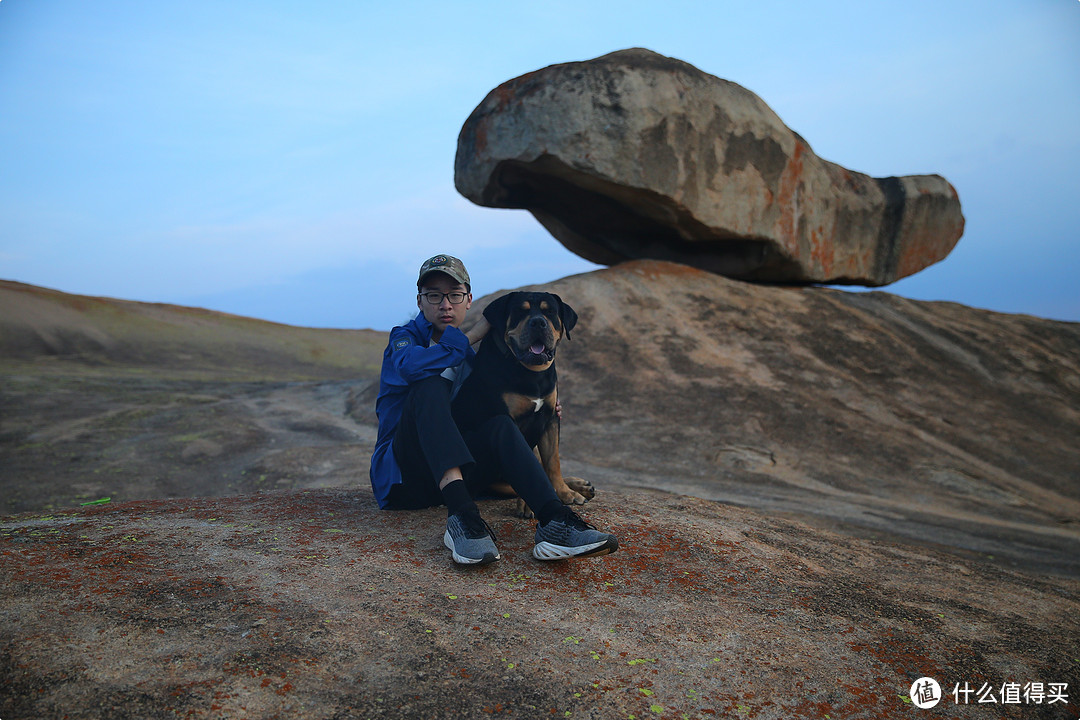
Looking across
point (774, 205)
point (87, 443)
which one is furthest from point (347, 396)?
point (774, 205)

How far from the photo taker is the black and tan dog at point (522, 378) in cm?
394

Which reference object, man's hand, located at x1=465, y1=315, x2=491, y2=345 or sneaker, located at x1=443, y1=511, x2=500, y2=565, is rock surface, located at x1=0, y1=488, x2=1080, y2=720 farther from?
man's hand, located at x1=465, y1=315, x2=491, y2=345

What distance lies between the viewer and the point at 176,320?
2516 cm

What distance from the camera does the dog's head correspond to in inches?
156

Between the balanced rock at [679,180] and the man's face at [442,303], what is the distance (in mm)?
7985

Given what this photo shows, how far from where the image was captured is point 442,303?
155 inches

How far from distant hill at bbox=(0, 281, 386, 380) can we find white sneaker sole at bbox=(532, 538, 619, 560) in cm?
1706

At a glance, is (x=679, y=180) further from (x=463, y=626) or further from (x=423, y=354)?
(x=463, y=626)

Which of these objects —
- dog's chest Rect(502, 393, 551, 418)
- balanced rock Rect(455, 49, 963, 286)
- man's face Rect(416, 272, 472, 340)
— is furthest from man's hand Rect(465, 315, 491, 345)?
balanced rock Rect(455, 49, 963, 286)

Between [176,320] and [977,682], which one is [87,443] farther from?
[176,320]

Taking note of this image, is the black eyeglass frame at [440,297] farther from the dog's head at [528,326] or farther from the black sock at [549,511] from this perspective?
the black sock at [549,511]

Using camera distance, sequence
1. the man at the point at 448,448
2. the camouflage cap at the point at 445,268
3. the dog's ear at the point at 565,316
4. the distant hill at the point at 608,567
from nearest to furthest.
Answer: the distant hill at the point at 608,567
the man at the point at 448,448
the camouflage cap at the point at 445,268
the dog's ear at the point at 565,316

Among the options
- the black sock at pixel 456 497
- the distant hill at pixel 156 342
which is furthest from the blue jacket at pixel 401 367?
the distant hill at pixel 156 342

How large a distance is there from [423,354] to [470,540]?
0.97m
